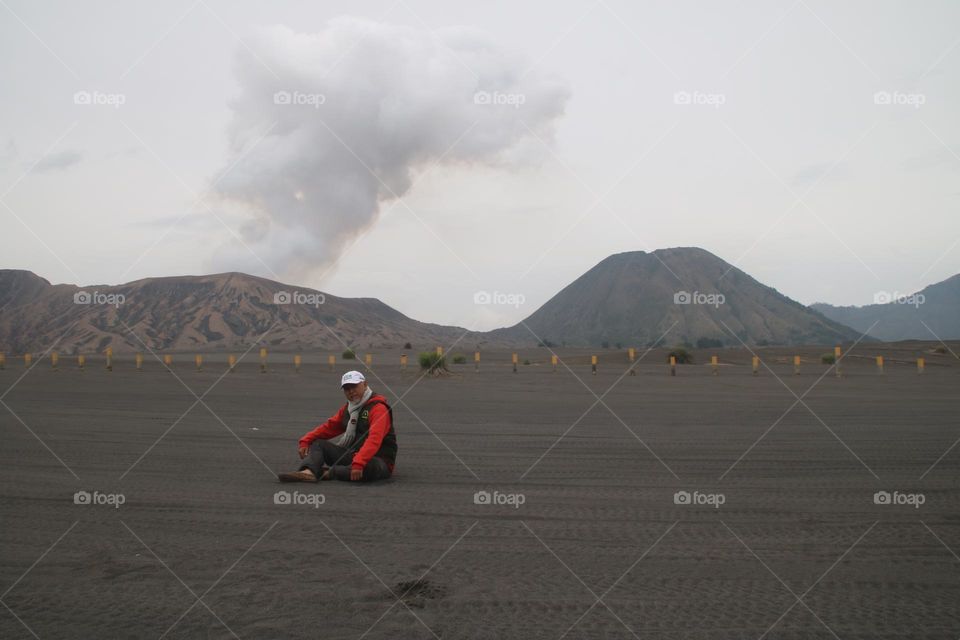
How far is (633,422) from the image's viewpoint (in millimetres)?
18000

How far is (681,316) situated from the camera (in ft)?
521

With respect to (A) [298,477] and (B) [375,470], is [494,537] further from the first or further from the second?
(A) [298,477]

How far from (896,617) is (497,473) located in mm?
6069

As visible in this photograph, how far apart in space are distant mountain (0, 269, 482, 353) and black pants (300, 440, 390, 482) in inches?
3683

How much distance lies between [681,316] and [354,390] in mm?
154469

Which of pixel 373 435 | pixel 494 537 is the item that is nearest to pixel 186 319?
pixel 373 435

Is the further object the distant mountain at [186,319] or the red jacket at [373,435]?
the distant mountain at [186,319]

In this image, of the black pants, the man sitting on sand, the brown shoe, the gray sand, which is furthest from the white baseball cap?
the gray sand

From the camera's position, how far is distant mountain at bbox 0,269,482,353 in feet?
376

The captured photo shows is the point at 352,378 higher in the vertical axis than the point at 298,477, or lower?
higher

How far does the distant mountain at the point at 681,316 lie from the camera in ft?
492

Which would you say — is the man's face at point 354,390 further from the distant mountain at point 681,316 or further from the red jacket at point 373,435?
the distant mountain at point 681,316

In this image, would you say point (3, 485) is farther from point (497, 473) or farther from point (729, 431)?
point (729, 431)

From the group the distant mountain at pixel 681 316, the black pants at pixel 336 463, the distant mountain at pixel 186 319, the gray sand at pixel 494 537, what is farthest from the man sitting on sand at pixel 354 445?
the distant mountain at pixel 681 316
